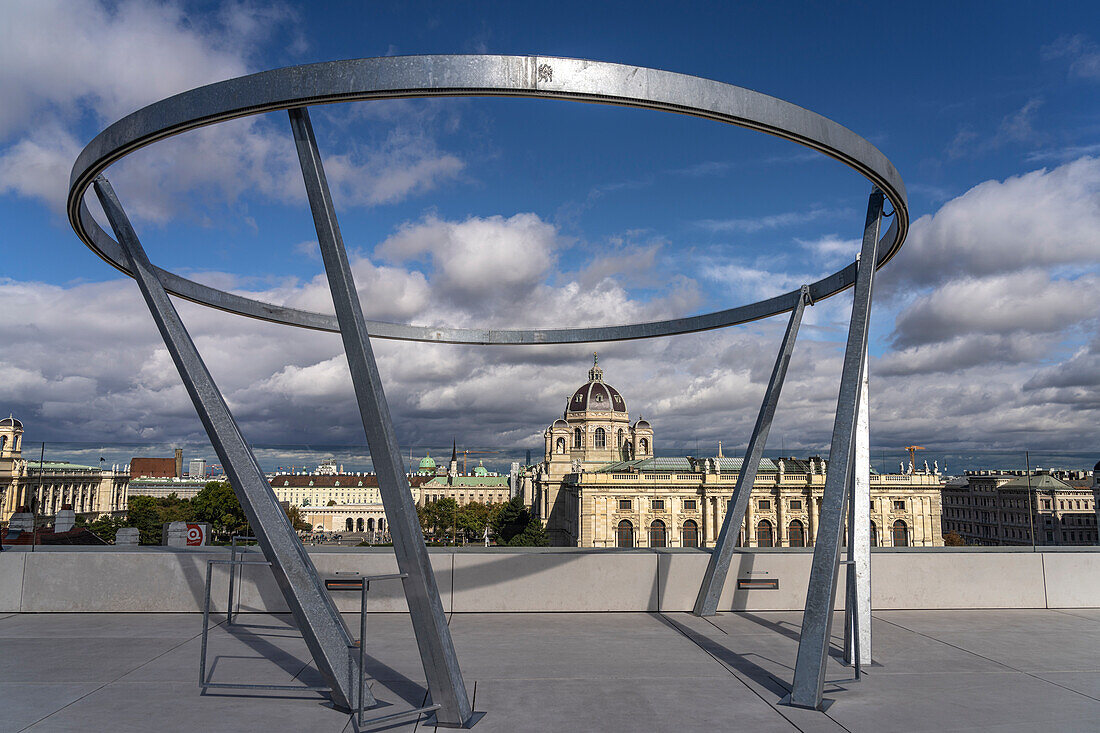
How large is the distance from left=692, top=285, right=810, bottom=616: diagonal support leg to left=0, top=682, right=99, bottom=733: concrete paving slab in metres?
7.99

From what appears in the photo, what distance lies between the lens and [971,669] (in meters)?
7.64

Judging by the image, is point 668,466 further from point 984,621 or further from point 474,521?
point 984,621

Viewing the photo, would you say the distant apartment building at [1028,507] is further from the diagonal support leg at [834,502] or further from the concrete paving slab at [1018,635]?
the diagonal support leg at [834,502]

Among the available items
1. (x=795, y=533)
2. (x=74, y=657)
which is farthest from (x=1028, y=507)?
(x=795, y=533)

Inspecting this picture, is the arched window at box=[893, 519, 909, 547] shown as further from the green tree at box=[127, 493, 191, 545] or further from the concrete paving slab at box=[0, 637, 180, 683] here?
the concrete paving slab at box=[0, 637, 180, 683]

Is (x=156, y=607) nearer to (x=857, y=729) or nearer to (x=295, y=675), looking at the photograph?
(x=295, y=675)

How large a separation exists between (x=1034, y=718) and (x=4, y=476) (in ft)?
49.6

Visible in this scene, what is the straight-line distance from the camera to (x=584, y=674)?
728 centimetres

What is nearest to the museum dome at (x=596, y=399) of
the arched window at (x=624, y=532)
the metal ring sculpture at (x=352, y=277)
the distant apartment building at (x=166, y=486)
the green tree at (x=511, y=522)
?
the green tree at (x=511, y=522)

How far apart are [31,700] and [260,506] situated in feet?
8.83

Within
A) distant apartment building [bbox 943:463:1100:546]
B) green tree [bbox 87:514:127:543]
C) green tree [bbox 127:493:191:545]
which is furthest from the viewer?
green tree [bbox 127:493:191:545]

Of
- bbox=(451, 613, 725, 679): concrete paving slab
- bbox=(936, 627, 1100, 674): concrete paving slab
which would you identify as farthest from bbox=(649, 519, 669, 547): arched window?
bbox=(936, 627, 1100, 674): concrete paving slab

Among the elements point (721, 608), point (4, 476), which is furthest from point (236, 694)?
point (4, 476)

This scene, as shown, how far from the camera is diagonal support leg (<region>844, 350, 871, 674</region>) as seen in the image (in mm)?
7688
